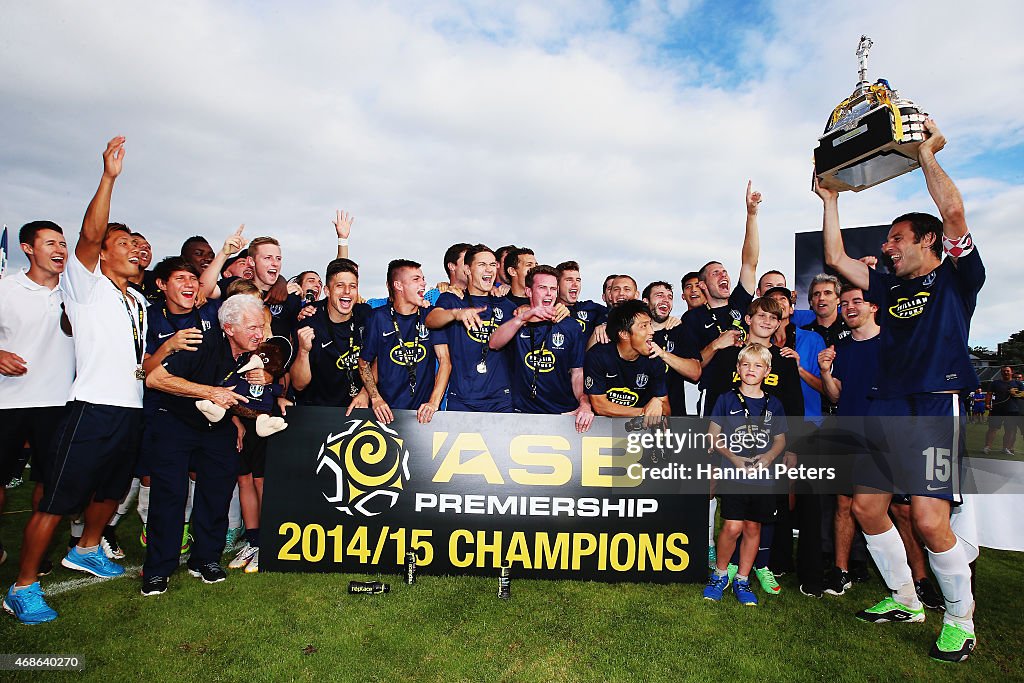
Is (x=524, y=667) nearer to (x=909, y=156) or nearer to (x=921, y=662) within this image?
(x=921, y=662)

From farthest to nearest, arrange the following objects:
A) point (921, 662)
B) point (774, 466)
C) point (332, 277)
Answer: point (332, 277), point (774, 466), point (921, 662)

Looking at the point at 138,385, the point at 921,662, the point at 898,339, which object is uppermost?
the point at 898,339

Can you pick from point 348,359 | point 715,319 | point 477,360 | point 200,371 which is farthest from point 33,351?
point 715,319

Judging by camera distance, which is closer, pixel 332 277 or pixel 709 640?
pixel 709 640

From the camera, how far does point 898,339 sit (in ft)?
13.7

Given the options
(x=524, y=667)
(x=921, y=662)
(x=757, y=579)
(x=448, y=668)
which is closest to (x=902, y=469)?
(x=921, y=662)

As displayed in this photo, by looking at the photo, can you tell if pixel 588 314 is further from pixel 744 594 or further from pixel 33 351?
pixel 33 351

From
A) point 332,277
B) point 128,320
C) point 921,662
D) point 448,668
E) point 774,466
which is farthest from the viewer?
point 332,277

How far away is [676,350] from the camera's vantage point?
5754mm

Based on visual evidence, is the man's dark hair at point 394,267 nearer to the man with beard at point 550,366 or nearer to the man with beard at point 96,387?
the man with beard at point 550,366

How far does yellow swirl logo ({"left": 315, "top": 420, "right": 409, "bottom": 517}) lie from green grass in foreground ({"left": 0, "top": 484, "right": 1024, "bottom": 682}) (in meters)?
0.62

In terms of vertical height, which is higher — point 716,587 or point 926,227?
point 926,227

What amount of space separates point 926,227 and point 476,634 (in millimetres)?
4310

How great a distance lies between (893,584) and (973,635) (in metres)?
0.58
